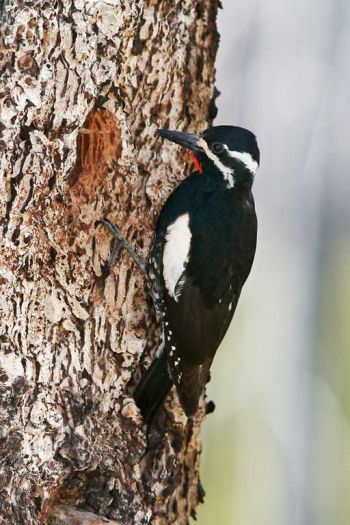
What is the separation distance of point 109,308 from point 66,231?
303 millimetres

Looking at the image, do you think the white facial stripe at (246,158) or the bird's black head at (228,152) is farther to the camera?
the white facial stripe at (246,158)

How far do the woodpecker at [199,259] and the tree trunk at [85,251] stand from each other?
7 centimetres

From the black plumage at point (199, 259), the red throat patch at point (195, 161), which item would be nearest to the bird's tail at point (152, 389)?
the black plumage at point (199, 259)

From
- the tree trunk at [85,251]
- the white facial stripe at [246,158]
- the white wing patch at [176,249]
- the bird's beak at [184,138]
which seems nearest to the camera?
the tree trunk at [85,251]

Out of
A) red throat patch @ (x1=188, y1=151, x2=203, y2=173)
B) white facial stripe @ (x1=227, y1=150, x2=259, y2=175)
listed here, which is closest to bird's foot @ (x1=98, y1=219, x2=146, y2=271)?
red throat patch @ (x1=188, y1=151, x2=203, y2=173)

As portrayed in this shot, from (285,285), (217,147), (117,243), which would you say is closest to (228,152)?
(217,147)

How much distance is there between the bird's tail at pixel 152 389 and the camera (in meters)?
3.07

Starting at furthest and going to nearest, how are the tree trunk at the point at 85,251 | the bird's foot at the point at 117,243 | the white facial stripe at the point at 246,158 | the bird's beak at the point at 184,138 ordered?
the white facial stripe at the point at 246,158
the bird's beak at the point at 184,138
the bird's foot at the point at 117,243
the tree trunk at the point at 85,251

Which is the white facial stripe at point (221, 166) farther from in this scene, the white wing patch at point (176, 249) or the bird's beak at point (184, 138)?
the white wing patch at point (176, 249)

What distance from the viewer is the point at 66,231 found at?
9.57 feet

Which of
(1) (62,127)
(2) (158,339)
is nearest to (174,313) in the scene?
(2) (158,339)

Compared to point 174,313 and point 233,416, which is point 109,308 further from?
point 233,416

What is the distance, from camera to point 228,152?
342cm

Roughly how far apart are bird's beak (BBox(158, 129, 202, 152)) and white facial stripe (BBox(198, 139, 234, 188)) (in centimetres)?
4
